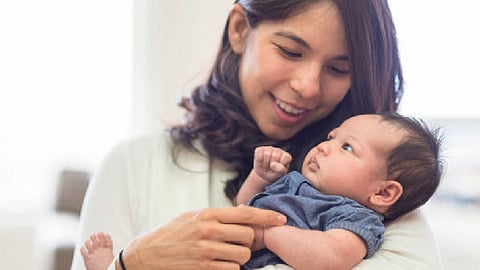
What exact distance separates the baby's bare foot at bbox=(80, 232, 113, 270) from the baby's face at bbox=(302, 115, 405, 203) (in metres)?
0.43

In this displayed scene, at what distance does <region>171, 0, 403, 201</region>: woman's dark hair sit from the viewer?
4.00 feet

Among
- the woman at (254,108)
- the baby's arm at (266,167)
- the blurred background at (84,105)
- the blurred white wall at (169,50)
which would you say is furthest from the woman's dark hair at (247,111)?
the blurred white wall at (169,50)

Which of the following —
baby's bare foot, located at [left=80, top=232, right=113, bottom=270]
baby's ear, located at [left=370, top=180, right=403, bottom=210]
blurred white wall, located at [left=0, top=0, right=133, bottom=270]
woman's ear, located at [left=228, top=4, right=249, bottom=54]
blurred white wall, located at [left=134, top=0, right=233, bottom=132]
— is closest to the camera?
baby's ear, located at [left=370, top=180, right=403, bottom=210]

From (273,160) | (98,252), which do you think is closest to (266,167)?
(273,160)

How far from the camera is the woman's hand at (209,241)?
975 millimetres

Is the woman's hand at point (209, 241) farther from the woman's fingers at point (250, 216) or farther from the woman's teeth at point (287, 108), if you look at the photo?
the woman's teeth at point (287, 108)

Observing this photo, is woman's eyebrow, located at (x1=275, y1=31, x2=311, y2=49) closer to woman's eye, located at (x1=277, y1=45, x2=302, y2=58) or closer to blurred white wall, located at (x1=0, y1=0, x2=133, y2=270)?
woman's eye, located at (x1=277, y1=45, x2=302, y2=58)

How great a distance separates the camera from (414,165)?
103 centimetres

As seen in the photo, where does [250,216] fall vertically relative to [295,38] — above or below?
below


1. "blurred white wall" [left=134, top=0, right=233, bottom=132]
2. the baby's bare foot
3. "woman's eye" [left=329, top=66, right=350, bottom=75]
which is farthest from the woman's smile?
"blurred white wall" [left=134, top=0, right=233, bottom=132]

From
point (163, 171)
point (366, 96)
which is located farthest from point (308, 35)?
point (163, 171)

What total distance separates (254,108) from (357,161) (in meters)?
0.36


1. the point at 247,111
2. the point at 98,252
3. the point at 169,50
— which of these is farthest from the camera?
the point at 169,50

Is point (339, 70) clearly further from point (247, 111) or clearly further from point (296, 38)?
point (247, 111)
